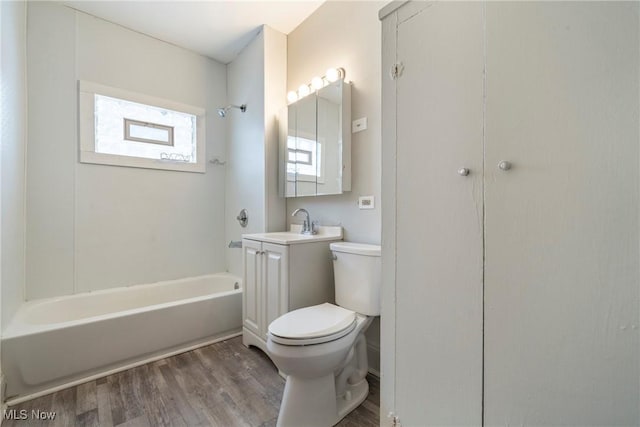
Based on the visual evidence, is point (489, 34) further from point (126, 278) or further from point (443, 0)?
point (126, 278)

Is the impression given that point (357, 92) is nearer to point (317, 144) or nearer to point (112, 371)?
point (317, 144)

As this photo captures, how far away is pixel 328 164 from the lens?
1.96 m

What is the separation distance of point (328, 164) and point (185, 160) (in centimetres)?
159

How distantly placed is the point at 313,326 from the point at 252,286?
81 centimetres

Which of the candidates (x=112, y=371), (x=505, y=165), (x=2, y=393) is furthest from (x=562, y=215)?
(x=2, y=393)

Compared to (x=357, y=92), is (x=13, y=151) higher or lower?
lower

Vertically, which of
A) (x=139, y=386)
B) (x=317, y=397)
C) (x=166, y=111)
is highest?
(x=166, y=111)

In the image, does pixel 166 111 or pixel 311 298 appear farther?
pixel 166 111

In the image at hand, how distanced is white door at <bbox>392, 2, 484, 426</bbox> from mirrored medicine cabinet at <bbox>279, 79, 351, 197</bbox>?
83cm

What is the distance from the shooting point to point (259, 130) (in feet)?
8.01

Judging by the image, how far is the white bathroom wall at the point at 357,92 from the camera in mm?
1729

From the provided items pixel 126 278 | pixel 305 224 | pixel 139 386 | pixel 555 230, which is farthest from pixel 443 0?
pixel 126 278

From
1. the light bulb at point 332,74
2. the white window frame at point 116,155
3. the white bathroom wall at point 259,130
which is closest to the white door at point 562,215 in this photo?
the light bulb at point 332,74

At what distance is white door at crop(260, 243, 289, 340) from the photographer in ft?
5.48
